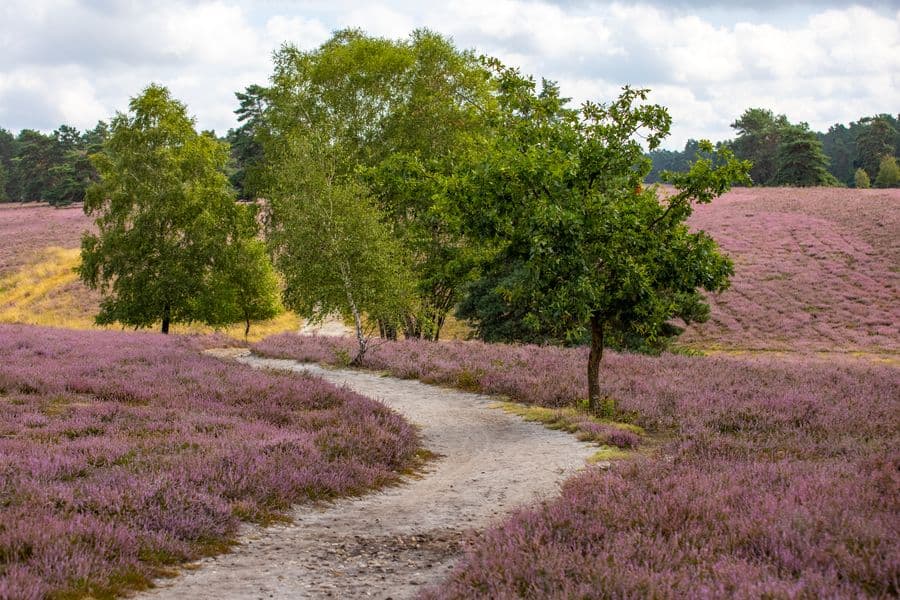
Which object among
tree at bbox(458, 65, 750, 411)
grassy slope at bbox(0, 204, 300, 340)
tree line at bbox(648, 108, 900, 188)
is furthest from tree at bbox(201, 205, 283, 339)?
tree line at bbox(648, 108, 900, 188)

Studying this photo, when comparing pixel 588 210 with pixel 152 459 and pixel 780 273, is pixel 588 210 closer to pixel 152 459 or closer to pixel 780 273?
pixel 152 459

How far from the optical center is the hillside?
142 feet

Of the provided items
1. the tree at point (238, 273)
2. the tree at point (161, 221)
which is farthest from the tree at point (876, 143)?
the tree at point (161, 221)

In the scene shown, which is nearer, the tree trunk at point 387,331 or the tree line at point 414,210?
the tree line at point 414,210

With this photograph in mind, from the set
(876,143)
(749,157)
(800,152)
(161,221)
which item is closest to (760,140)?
(749,157)

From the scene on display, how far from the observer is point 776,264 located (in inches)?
2299

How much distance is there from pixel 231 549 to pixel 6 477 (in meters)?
3.11

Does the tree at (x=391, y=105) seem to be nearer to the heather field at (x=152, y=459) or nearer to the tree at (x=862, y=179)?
the heather field at (x=152, y=459)

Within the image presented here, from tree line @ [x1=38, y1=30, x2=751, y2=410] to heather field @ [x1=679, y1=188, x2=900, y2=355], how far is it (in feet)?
41.8

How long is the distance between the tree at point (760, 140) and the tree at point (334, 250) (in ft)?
312

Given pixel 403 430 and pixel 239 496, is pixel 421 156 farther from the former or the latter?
pixel 239 496

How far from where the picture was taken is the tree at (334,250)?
25172 millimetres

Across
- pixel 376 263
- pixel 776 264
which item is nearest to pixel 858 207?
pixel 776 264

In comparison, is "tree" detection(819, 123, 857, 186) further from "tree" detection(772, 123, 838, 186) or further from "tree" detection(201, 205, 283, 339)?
"tree" detection(201, 205, 283, 339)
